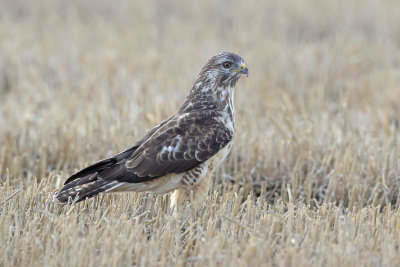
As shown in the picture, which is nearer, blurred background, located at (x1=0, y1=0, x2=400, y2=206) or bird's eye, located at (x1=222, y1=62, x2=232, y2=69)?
bird's eye, located at (x1=222, y1=62, x2=232, y2=69)

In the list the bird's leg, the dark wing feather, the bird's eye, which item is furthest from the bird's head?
the dark wing feather

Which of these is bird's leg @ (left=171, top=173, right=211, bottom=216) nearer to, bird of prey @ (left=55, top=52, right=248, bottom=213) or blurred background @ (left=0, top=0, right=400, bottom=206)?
bird of prey @ (left=55, top=52, right=248, bottom=213)

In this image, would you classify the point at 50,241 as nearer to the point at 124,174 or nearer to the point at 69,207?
the point at 69,207

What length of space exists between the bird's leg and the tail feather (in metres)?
0.55

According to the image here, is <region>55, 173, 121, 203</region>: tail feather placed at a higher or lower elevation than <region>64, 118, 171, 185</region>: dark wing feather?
lower

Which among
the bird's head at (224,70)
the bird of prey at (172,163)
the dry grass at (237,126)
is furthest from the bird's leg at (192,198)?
the bird's head at (224,70)

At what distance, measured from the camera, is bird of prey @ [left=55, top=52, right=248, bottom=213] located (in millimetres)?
4598

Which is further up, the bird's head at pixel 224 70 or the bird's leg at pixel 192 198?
the bird's head at pixel 224 70

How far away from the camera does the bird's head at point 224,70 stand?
203 inches

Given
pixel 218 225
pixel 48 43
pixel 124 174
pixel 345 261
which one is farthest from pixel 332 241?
pixel 48 43

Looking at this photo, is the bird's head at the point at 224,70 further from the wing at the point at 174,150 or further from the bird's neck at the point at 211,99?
the wing at the point at 174,150

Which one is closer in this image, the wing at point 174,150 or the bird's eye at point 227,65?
the wing at point 174,150

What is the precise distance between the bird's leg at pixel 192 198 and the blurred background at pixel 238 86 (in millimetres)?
918

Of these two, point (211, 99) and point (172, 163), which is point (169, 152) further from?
point (211, 99)
